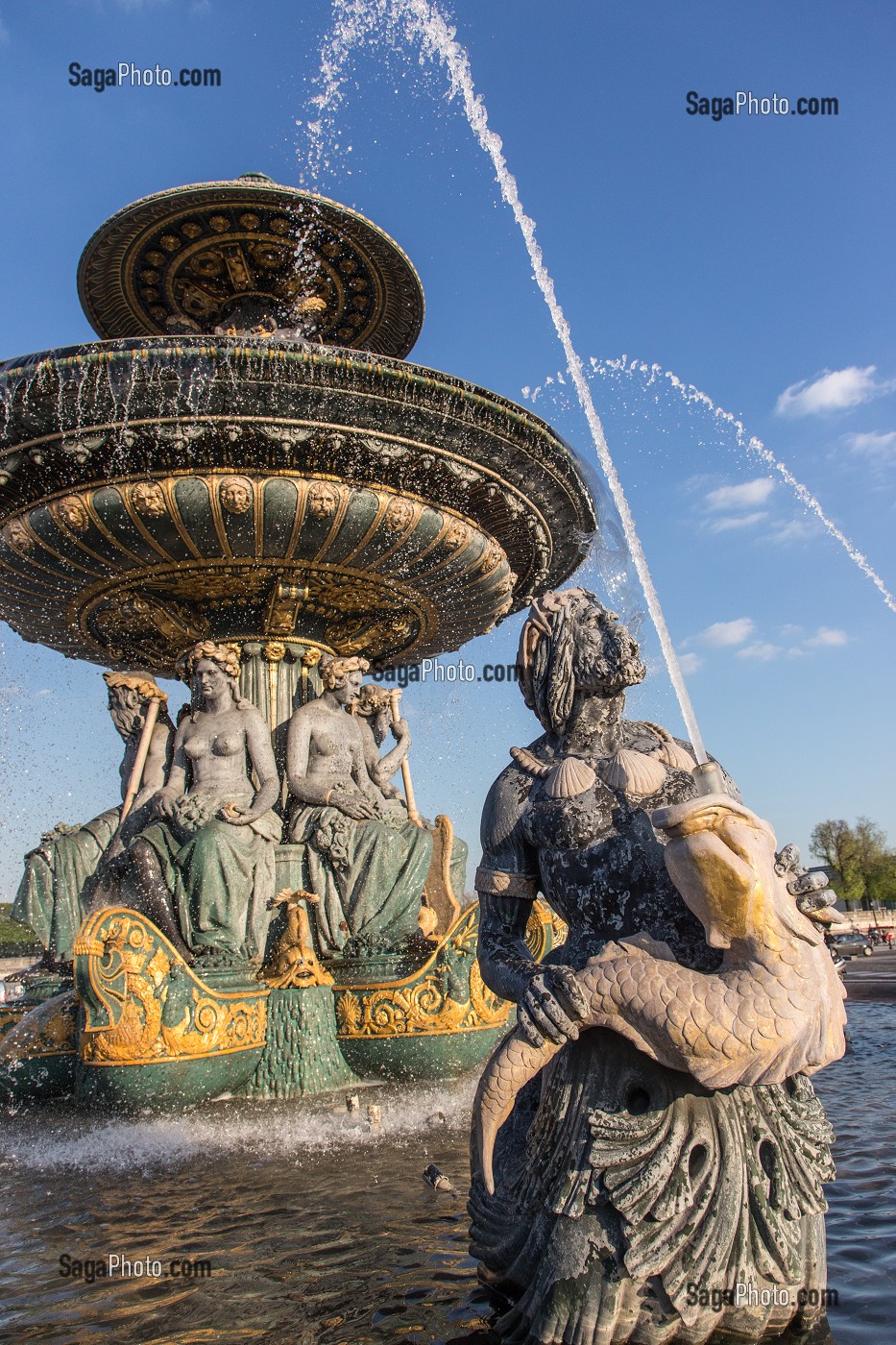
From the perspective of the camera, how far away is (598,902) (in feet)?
8.59

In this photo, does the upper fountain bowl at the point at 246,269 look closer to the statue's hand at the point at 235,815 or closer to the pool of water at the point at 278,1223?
the statue's hand at the point at 235,815

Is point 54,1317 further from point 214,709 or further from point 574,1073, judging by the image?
point 214,709

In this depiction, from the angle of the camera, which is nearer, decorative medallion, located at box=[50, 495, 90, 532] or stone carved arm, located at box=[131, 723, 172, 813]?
decorative medallion, located at box=[50, 495, 90, 532]

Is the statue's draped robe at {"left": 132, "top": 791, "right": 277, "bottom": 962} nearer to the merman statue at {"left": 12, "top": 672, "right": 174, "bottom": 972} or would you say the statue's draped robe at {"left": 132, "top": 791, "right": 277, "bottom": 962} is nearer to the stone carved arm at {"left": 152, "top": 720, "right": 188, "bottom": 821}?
the stone carved arm at {"left": 152, "top": 720, "right": 188, "bottom": 821}

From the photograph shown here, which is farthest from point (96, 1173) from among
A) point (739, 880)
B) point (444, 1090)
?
point (739, 880)

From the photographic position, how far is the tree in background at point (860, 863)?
63125 mm

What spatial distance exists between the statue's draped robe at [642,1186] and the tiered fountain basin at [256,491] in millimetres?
4177

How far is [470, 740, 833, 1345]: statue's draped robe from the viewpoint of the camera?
2.15 m

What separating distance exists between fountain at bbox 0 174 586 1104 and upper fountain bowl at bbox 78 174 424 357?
0.20 ft

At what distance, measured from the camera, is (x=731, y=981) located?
216 cm

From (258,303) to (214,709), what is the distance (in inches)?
152

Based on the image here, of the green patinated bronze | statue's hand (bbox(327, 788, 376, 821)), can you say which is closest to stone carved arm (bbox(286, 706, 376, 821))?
statue's hand (bbox(327, 788, 376, 821))

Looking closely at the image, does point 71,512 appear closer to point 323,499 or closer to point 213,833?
point 323,499

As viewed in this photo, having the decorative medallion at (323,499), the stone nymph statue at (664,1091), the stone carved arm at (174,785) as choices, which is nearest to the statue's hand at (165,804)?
the stone carved arm at (174,785)
